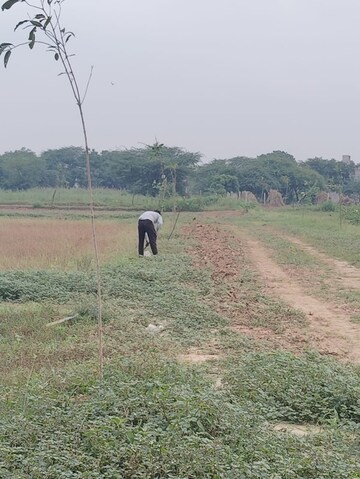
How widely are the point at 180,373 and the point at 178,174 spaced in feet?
142

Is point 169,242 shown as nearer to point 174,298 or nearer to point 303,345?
point 174,298

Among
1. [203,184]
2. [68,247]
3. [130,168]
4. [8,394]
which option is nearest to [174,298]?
[8,394]

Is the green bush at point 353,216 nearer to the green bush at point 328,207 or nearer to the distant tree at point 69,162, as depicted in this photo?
the green bush at point 328,207

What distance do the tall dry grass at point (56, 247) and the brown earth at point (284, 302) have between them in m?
2.10

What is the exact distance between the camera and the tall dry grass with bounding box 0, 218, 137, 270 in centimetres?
1223

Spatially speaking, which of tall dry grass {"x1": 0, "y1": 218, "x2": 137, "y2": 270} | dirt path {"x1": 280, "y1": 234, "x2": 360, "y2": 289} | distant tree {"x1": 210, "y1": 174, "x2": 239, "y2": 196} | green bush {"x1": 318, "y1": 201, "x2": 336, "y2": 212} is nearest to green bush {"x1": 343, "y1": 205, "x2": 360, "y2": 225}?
green bush {"x1": 318, "y1": 201, "x2": 336, "y2": 212}

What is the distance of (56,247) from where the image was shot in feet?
49.9

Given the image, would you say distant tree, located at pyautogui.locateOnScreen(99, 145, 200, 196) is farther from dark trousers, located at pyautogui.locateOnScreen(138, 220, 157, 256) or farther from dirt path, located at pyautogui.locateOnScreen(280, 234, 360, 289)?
dark trousers, located at pyautogui.locateOnScreen(138, 220, 157, 256)

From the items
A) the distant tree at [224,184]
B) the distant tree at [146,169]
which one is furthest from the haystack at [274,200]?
the distant tree at [146,169]

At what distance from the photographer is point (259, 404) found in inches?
167

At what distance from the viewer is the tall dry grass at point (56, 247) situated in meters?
12.2

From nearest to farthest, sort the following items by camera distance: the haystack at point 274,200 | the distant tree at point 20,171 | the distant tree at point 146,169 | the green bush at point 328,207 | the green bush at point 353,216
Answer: the green bush at point 353,216 → the green bush at point 328,207 → the distant tree at point 146,169 → the haystack at point 274,200 → the distant tree at point 20,171

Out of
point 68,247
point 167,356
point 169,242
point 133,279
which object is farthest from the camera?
point 169,242

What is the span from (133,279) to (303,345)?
12.7ft
